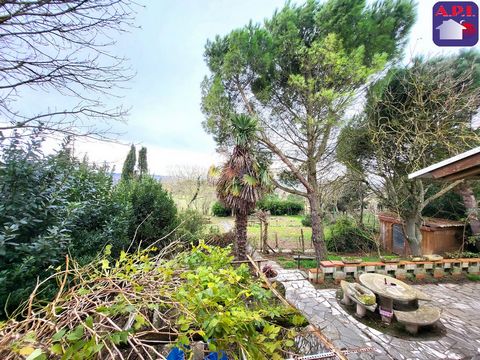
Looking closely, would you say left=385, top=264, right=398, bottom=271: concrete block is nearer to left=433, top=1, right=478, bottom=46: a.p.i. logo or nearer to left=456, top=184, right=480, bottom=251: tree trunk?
left=456, top=184, right=480, bottom=251: tree trunk

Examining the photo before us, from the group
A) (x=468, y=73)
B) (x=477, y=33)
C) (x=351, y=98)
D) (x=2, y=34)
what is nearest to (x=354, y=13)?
(x=351, y=98)

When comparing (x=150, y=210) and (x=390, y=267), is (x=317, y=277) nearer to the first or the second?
(x=390, y=267)

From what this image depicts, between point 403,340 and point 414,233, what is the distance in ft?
20.3

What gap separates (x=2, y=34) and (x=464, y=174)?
5830mm

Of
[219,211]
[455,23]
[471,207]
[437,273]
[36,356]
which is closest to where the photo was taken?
[36,356]

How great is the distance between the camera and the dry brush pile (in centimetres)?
74

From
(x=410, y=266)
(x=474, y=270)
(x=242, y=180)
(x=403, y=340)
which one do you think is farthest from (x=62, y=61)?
(x=474, y=270)

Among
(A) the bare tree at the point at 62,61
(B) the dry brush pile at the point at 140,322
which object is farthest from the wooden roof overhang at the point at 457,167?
(A) the bare tree at the point at 62,61

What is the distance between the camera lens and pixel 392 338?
3.72 m

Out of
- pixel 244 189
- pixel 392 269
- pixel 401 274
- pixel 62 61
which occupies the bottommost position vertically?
pixel 401 274

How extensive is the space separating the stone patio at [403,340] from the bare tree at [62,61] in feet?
13.5

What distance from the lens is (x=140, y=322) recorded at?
2.77ft

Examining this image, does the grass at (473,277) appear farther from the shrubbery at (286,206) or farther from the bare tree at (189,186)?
the shrubbery at (286,206)

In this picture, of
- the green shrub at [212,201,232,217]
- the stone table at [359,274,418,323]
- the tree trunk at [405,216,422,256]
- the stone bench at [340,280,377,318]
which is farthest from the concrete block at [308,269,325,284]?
the green shrub at [212,201,232,217]
